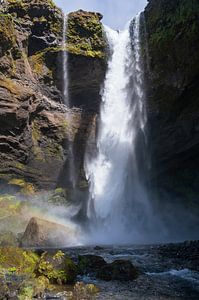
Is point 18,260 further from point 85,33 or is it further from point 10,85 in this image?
point 85,33

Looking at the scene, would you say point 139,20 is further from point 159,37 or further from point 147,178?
point 147,178

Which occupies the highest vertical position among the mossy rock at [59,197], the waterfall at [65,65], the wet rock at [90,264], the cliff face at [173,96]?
the waterfall at [65,65]

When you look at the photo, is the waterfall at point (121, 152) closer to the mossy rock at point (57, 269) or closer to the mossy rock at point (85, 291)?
the mossy rock at point (57, 269)

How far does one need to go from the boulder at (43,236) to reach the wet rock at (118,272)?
1052 cm

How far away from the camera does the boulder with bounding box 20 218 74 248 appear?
85.7 ft

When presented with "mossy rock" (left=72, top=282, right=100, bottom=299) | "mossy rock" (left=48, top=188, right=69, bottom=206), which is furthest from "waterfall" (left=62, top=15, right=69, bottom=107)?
"mossy rock" (left=72, top=282, right=100, bottom=299)

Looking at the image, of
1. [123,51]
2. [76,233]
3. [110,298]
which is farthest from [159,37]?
[110,298]

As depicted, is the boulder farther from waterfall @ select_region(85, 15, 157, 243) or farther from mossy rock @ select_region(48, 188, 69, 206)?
mossy rock @ select_region(48, 188, 69, 206)

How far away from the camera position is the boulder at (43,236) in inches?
1028

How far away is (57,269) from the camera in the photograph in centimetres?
1516

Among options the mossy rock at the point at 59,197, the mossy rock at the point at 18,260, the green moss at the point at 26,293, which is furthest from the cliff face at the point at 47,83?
the green moss at the point at 26,293

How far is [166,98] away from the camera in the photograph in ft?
113

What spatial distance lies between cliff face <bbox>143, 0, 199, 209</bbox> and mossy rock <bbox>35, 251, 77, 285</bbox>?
2001cm

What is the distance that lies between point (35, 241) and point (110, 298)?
14004 millimetres
